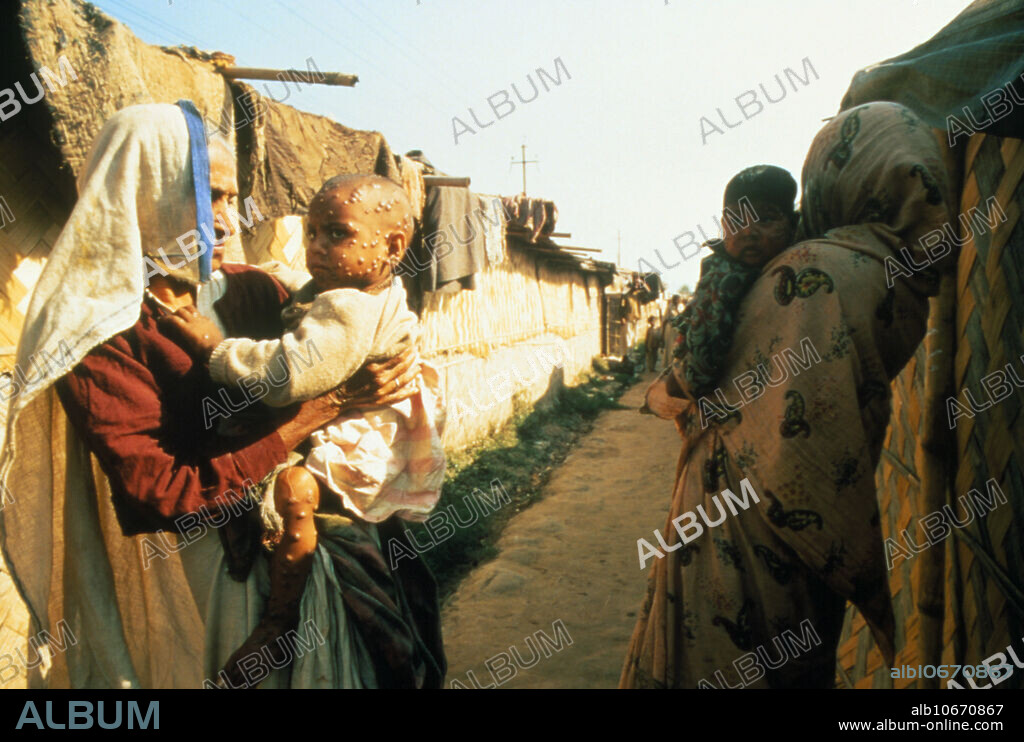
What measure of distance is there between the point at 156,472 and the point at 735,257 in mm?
1729

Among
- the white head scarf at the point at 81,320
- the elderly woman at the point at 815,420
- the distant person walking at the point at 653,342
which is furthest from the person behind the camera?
the distant person walking at the point at 653,342

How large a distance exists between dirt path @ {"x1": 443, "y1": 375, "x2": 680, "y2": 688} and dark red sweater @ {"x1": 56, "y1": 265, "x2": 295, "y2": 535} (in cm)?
289

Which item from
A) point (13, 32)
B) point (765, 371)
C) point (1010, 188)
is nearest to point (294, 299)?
point (765, 371)

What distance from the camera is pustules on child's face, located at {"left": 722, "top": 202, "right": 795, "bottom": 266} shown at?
195cm

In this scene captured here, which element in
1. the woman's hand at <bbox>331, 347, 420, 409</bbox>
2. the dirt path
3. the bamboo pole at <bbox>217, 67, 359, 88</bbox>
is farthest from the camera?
the dirt path

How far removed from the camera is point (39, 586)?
1.50m

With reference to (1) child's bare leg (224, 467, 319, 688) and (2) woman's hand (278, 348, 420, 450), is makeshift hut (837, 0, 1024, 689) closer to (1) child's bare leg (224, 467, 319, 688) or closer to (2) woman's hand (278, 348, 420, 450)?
(2) woman's hand (278, 348, 420, 450)

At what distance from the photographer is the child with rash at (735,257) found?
6.34 ft

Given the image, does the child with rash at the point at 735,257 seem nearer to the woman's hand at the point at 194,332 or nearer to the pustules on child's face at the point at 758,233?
the pustules on child's face at the point at 758,233

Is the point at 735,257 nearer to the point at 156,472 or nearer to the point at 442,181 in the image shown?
the point at 156,472

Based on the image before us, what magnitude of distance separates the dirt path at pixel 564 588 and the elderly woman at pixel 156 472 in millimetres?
2583

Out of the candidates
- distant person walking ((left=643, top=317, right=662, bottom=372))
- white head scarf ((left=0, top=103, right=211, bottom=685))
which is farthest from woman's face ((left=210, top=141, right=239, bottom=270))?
distant person walking ((left=643, top=317, right=662, bottom=372))

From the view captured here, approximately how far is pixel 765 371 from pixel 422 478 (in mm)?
1053

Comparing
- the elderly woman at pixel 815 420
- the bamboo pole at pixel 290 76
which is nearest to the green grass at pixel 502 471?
the elderly woman at pixel 815 420
